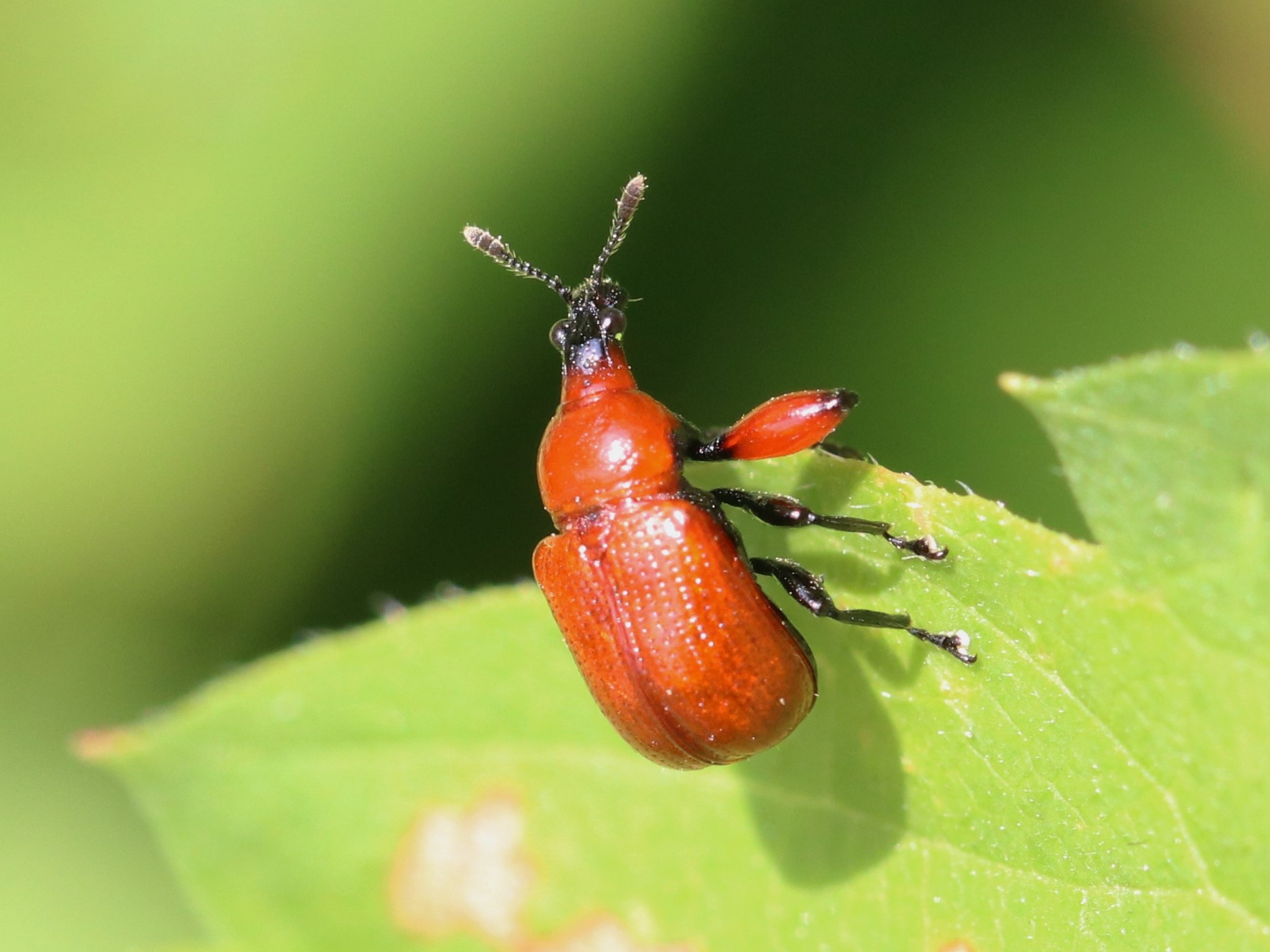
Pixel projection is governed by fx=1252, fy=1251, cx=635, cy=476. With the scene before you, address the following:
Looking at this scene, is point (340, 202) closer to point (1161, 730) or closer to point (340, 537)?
point (340, 537)

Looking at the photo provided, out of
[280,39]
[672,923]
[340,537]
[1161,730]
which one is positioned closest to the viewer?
[1161,730]

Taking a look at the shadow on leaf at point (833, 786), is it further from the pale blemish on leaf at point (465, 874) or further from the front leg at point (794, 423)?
the pale blemish on leaf at point (465, 874)

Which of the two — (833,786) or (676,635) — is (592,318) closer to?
(676,635)

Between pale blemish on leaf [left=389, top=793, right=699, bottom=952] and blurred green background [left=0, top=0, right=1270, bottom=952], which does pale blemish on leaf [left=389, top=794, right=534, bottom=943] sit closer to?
pale blemish on leaf [left=389, top=793, right=699, bottom=952]

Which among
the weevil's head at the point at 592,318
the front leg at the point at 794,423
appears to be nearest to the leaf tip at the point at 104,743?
the weevil's head at the point at 592,318

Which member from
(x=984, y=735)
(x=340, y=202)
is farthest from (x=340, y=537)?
(x=984, y=735)

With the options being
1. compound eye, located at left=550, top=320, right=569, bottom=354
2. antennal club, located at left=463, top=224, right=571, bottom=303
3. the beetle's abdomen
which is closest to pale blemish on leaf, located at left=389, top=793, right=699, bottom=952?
the beetle's abdomen

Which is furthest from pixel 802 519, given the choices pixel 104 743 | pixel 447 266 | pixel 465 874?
pixel 447 266

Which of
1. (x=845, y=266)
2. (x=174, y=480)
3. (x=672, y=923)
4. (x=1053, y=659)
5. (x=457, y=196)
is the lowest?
(x=174, y=480)
